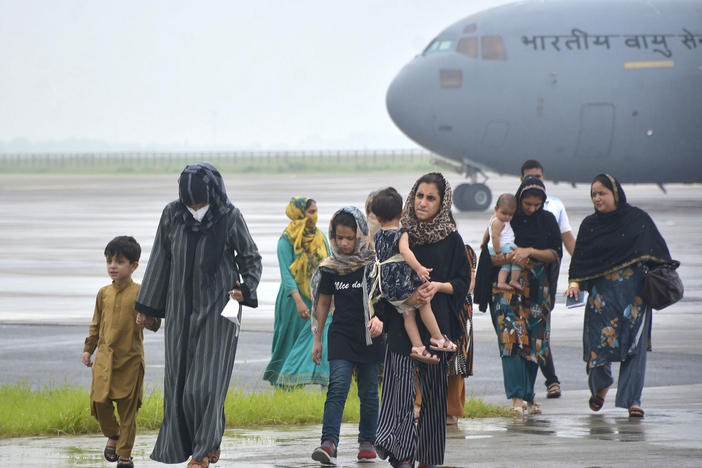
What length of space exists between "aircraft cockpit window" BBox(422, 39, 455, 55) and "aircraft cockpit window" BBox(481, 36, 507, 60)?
85cm

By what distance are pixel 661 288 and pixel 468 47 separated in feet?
71.3

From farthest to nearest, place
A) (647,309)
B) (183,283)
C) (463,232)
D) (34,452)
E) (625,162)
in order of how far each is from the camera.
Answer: (625,162)
(463,232)
(647,309)
(34,452)
(183,283)

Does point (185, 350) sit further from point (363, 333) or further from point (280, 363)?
point (280, 363)

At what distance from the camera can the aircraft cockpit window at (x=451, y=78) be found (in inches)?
1176

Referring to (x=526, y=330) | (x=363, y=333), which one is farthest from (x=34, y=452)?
(x=526, y=330)

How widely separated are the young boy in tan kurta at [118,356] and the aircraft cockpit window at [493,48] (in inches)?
924

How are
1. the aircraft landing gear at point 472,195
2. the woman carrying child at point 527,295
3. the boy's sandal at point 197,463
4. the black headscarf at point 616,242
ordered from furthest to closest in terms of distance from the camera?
the aircraft landing gear at point 472,195 → the woman carrying child at point 527,295 → the black headscarf at point 616,242 → the boy's sandal at point 197,463

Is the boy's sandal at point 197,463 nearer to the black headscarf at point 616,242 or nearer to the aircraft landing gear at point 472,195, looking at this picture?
the black headscarf at point 616,242

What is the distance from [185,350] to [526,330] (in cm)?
325

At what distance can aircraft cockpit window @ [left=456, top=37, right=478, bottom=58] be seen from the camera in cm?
2989

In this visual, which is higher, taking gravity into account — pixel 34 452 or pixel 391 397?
pixel 391 397

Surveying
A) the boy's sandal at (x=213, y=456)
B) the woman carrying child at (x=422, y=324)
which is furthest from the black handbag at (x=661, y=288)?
the boy's sandal at (x=213, y=456)

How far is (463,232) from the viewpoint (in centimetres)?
2472

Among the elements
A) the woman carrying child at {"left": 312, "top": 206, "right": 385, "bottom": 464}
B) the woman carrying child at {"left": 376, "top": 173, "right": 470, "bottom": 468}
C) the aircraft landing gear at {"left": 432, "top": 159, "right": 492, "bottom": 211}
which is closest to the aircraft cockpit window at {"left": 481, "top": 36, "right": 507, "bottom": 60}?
the aircraft landing gear at {"left": 432, "top": 159, "right": 492, "bottom": 211}
